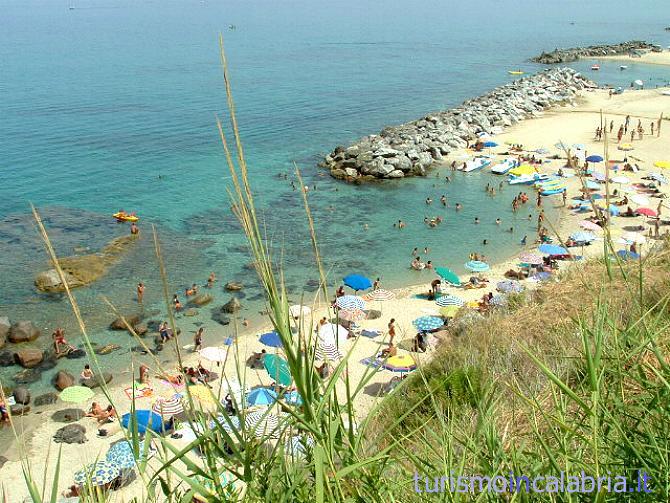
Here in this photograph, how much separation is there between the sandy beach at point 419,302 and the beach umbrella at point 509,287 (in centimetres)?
74

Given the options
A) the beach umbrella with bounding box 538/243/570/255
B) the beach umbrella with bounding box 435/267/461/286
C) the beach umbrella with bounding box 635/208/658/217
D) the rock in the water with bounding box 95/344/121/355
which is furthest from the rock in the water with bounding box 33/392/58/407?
the beach umbrella with bounding box 635/208/658/217

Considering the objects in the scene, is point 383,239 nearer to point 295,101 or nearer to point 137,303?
point 137,303

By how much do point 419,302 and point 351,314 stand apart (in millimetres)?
3627

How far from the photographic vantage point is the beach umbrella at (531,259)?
2530 cm

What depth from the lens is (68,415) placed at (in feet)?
55.8

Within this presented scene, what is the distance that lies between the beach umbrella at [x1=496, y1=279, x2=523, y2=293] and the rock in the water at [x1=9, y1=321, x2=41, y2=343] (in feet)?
58.2

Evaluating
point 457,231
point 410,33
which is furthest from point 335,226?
point 410,33

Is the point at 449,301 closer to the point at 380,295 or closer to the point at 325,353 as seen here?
the point at 380,295

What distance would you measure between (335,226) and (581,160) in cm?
1738

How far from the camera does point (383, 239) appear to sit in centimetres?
3009

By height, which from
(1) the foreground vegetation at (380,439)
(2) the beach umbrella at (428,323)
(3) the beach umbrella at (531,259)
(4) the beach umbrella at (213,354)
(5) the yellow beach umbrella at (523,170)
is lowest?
(4) the beach umbrella at (213,354)

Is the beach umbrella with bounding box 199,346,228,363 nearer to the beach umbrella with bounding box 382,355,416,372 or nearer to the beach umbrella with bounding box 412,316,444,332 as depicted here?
the beach umbrella with bounding box 382,355,416,372

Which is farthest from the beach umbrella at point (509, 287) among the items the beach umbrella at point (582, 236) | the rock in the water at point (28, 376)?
the rock in the water at point (28, 376)

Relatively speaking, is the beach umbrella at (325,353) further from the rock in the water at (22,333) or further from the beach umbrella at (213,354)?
the rock in the water at (22,333)
